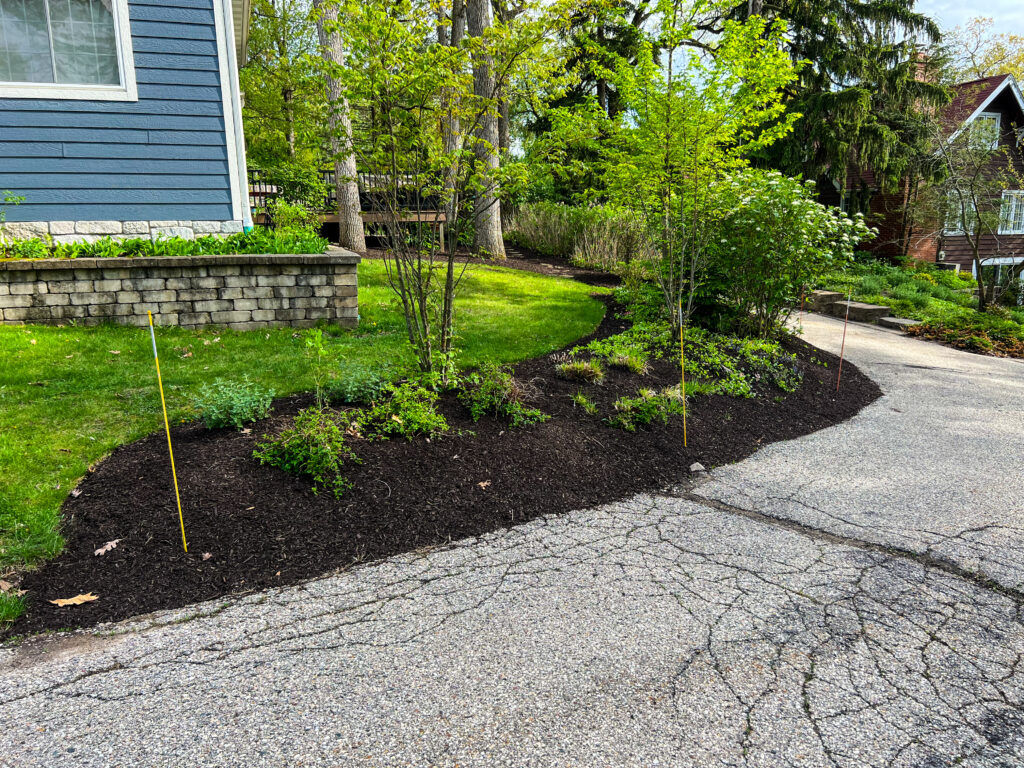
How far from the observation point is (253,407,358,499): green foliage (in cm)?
366

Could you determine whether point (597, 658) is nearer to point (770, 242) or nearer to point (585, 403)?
point (585, 403)

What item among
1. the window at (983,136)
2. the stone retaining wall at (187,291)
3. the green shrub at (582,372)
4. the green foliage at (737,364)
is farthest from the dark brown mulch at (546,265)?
the window at (983,136)

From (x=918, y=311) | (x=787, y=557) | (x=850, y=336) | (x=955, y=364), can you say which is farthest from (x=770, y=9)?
(x=787, y=557)

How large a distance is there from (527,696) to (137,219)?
7.74 meters

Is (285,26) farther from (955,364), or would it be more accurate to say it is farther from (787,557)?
(787,557)

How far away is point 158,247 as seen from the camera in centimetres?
720

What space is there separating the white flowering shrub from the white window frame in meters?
6.83

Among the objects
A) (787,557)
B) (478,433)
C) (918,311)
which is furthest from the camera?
(918,311)

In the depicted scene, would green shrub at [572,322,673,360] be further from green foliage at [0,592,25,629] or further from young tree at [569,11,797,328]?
green foliage at [0,592,25,629]

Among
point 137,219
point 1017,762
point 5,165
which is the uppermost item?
point 5,165

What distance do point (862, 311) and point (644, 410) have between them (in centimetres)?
882

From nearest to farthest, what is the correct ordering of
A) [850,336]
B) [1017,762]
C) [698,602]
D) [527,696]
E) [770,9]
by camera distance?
[1017,762] → [527,696] → [698,602] → [850,336] → [770,9]

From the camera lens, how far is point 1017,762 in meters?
2.02

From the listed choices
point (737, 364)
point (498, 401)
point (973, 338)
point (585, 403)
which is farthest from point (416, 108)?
point (973, 338)
